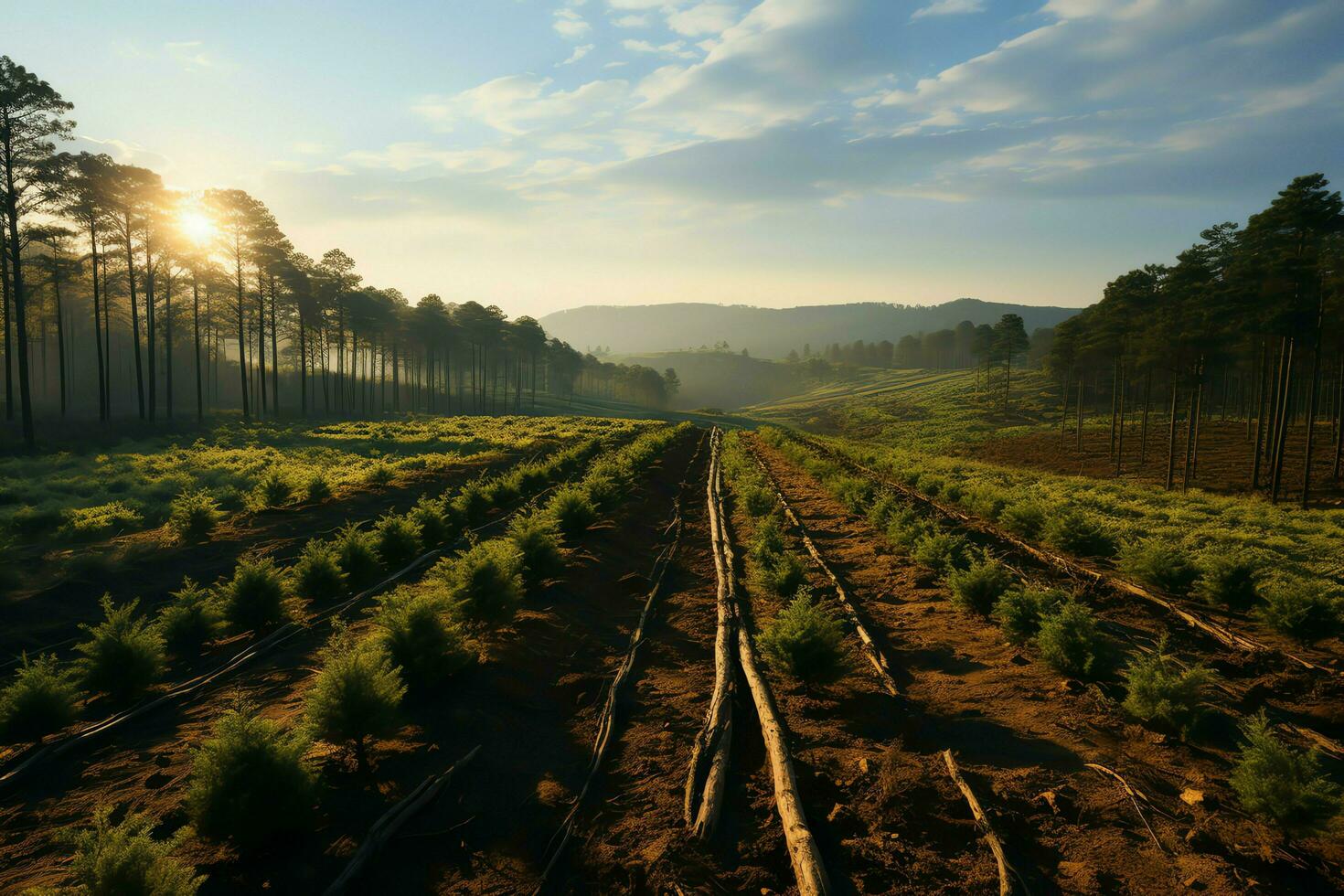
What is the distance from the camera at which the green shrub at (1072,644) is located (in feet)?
23.1

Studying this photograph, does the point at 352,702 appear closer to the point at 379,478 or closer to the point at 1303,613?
the point at 1303,613

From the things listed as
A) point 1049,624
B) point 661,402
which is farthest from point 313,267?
point 661,402

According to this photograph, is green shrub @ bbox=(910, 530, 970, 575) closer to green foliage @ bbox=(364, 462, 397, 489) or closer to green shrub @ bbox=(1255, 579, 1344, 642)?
green shrub @ bbox=(1255, 579, 1344, 642)

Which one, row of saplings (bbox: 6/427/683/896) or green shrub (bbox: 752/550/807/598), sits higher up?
row of saplings (bbox: 6/427/683/896)

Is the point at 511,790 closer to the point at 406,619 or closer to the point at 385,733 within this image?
the point at 385,733

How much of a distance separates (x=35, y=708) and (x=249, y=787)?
11.5 feet

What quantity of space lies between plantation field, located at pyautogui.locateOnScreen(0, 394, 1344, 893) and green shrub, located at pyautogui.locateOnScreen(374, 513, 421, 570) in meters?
0.07

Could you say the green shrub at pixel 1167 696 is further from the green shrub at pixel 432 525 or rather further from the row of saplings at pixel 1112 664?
the green shrub at pixel 432 525

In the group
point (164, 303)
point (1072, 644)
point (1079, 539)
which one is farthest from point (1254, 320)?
point (164, 303)

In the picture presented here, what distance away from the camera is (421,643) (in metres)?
6.68

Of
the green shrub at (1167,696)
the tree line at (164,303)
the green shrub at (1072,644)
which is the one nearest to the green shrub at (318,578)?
the green shrub at (1072,644)

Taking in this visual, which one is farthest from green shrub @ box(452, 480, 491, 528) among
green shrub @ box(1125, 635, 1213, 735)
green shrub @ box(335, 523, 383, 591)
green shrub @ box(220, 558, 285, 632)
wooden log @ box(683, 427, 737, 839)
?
green shrub @ box(1125, 635, 1213, 735)

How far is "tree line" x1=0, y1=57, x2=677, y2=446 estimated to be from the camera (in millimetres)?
25391

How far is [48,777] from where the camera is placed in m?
5.31
